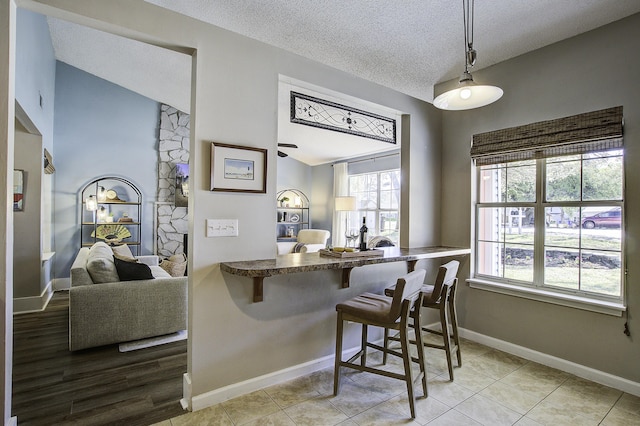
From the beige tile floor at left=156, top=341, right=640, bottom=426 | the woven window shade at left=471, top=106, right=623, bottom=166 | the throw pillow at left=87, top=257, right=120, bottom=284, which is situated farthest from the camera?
the throw pillow at left=87, top=257, right=120, bottom=284

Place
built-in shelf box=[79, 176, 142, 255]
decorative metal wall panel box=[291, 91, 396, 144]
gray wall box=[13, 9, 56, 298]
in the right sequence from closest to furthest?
decorative metal wall panel box=[291, 91, 396, 144], gray wall box=[13, 9, 56, 298], built-in shelf box=[79, 176, 142, 255]

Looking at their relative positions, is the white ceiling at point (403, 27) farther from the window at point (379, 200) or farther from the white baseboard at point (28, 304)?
the white baseboard at point (28, 304)

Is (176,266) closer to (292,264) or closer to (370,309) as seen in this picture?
(292,264)

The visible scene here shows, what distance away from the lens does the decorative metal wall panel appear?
8.54 feet

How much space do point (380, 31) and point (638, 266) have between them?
2.66 meters

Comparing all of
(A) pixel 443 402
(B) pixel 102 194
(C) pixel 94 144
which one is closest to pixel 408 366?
(A) pixel 443 402

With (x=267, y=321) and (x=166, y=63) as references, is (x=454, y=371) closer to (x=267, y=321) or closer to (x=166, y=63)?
(x=267, y=321)

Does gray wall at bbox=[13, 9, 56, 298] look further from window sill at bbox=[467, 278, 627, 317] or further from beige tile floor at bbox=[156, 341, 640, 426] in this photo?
window sill at bbox=[467, 278, 627, 317]

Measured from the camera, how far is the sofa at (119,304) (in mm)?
2977

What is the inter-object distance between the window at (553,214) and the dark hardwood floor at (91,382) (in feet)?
10.1

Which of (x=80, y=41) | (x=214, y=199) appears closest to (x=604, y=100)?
(x=214, y=199)

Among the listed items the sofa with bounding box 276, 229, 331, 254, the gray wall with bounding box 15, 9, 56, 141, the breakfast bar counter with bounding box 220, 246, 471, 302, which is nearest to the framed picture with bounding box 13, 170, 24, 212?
the gray wall with bounding box 15, 9, 56, 141

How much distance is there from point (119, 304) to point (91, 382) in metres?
0.78

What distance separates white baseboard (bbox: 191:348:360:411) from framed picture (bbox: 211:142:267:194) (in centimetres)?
136
